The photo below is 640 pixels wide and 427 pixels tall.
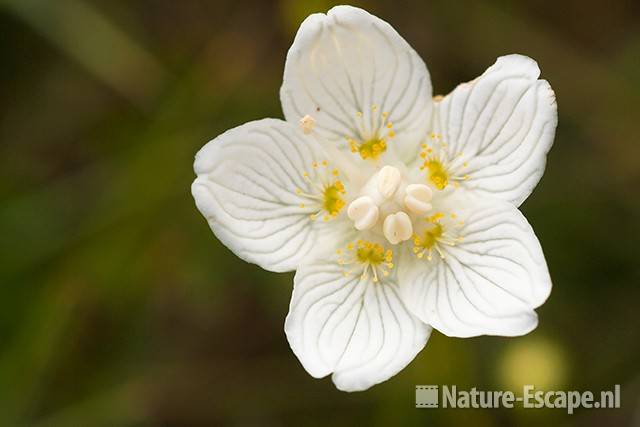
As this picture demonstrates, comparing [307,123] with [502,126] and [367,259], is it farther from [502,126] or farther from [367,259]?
[502,126]

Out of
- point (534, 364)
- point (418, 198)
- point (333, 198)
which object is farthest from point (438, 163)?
point (534, 364)

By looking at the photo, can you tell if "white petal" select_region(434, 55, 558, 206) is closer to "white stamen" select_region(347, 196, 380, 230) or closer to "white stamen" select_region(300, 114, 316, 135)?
"white stamen" select_region(347, 196, 380, 230)

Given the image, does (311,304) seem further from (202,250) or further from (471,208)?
(202,250)

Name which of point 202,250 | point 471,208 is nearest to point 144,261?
point 202,250

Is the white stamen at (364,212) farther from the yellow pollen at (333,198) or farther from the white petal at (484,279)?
the white petal at (484,279)

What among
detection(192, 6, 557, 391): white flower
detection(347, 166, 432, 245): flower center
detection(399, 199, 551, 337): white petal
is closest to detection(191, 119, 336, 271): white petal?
detection(192, 6, 557, 391): white flower

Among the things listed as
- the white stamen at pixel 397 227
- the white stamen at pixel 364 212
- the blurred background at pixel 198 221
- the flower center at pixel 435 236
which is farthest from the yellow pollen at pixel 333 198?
the blurred background at pixel 198 221
